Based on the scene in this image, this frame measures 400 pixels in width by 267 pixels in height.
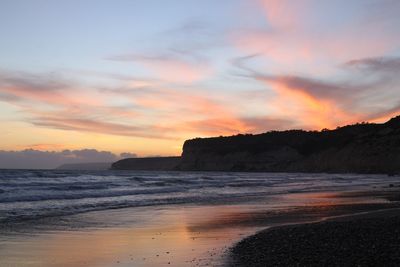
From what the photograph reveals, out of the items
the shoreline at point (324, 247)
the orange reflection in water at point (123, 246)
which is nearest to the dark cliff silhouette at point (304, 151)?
the orange reflection in water at point (123, 246)

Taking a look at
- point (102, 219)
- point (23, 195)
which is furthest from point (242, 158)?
point (102, 219)

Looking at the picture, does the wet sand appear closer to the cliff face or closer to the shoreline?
the shoreline

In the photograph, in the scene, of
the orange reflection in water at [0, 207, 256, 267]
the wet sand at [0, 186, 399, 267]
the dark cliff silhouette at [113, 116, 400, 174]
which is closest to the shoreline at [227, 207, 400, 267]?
the wet sand at [0, 186, 399, 267]

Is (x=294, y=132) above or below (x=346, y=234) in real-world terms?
above

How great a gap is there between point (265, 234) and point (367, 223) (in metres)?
2.92

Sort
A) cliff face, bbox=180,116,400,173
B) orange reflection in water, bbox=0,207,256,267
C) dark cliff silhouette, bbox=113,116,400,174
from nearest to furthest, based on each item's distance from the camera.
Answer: orange reflection in water, bbox=0,207,256,267 < cliff face, bbox=180,116,400,173 < dark cliff silhouette, bbox=113,116,400,174

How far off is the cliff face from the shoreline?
112407mm

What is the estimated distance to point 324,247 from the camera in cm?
1001

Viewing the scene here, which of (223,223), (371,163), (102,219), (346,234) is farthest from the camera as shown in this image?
(371,163)

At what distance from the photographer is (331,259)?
883cm

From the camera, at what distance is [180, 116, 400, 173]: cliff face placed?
126m

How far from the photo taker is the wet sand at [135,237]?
9.95 metres

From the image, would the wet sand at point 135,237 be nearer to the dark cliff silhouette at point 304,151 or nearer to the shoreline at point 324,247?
the shoreline at point 324,247

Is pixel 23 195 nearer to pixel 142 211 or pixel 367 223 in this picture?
pixel 142 211
